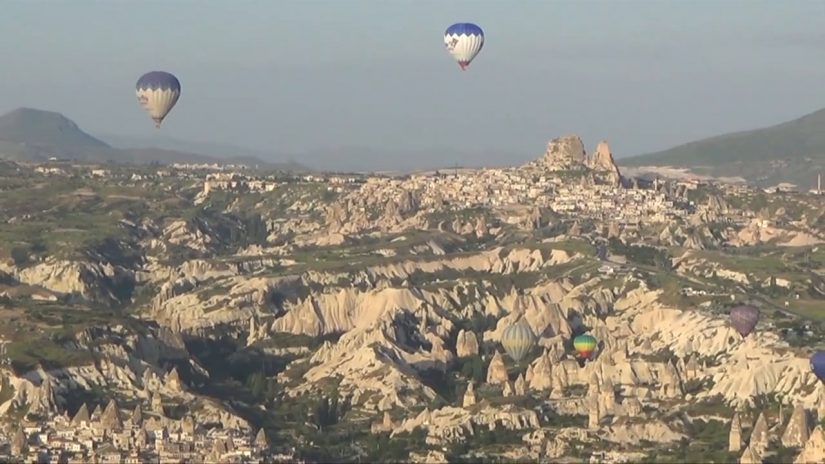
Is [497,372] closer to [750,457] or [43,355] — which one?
[43,355]

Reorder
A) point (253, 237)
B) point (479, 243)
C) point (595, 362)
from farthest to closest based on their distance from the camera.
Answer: point (253, 237) < point (479, 243) < point (595, 362)

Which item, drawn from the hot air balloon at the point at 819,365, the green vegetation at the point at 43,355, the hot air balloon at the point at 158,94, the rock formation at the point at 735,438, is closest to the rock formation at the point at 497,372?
the hot air balloon at the point at 819,365

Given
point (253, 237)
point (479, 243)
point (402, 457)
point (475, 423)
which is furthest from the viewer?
point (253, 237)

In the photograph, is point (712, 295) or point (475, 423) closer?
point (475, 423)

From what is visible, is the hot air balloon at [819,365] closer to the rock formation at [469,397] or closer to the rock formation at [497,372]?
the rock formation at [469,397]

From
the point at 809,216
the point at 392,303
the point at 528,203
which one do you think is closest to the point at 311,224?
the point at 528,203

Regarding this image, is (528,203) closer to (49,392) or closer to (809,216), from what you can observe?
(809,216)
